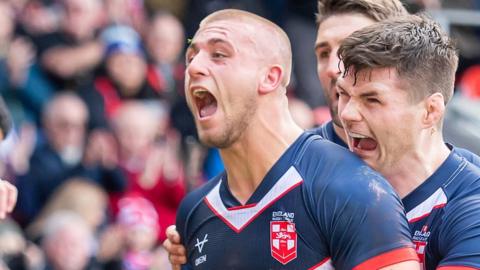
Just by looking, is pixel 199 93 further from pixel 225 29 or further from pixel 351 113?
pixel 351 113

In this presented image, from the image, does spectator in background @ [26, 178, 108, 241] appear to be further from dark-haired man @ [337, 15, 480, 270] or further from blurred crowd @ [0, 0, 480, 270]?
dark-haired man @ [337, 15, 480, 270]

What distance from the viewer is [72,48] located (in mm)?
9352

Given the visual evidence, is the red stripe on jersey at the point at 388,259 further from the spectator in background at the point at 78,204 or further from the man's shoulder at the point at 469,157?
the spectator in background at the point at 78,204

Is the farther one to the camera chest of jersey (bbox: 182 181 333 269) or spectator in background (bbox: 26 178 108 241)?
spectator in background (bbox: 26 178 108 241)

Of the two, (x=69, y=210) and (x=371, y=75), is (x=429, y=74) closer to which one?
(x=371, y=75)

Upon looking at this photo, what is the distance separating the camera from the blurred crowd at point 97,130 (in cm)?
837

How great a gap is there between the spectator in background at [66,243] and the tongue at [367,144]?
365 cm

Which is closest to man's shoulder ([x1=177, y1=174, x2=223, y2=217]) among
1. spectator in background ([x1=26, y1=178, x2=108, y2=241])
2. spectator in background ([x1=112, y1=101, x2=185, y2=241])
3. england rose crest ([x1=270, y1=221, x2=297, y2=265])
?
england rose crest ([x1=270, y1=221, x2=297, y2=265])

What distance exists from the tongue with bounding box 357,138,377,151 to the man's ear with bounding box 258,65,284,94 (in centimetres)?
44

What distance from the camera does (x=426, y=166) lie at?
4.91 metres

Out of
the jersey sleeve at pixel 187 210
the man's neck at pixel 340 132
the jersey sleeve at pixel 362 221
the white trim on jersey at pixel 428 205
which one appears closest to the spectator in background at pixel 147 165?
the man's neck at pixel 340 132

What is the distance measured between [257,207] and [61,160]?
3.95 metres

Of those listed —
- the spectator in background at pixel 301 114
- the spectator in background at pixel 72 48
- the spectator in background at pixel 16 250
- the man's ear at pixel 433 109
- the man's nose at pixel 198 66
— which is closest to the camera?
the man's ear at pixel 433 109

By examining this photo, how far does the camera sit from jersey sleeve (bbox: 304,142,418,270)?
14.9ft
